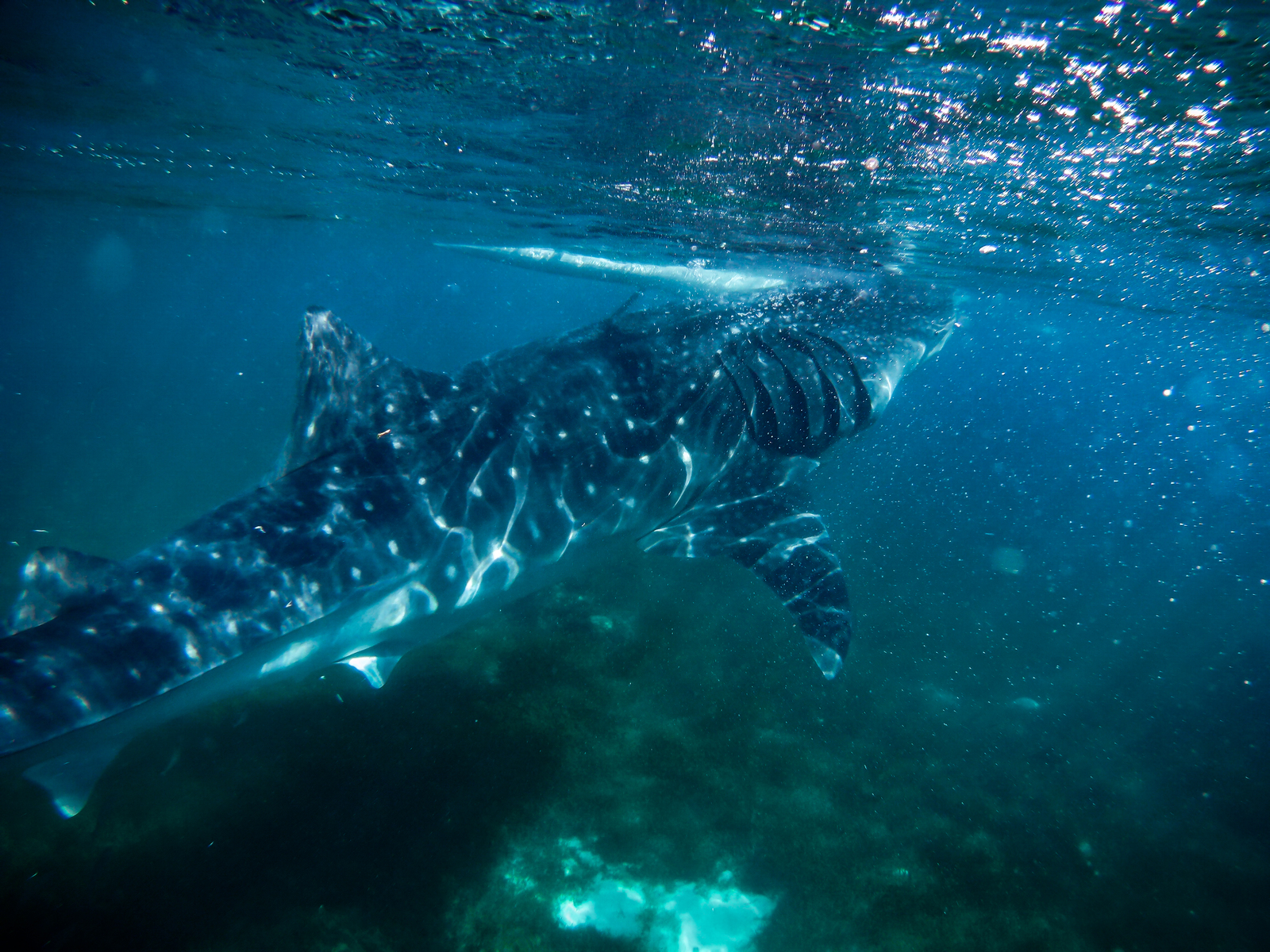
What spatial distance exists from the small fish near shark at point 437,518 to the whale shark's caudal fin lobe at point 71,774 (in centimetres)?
1

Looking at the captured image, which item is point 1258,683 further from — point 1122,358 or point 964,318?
point 1122,358

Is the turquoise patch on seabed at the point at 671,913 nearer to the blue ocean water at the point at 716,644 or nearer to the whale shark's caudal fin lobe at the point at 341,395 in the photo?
the blue ocean water at the point at 716,644

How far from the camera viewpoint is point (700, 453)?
288 inches

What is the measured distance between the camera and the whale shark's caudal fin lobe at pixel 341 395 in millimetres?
5340

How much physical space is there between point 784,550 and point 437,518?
Answer: 403 centimetres

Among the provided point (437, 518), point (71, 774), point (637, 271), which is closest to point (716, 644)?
point (437, 518)

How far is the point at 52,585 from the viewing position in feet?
12.6

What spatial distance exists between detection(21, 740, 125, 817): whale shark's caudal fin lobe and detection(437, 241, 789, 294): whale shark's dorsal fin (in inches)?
734

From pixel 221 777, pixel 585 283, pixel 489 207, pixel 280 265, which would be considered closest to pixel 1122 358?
pixel 585 283

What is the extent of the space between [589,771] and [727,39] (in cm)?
831

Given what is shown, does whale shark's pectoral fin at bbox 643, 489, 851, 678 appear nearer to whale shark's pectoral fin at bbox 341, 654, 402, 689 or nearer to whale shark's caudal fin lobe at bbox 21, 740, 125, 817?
whale shark's pectoral fin at bbox 341, 654, 402, 689

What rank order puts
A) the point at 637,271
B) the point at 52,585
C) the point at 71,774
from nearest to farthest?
the point at 71,774 → the point at 52,585 → the point at 637,271

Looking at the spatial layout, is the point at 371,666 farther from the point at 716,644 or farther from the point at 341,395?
the point at 716,644

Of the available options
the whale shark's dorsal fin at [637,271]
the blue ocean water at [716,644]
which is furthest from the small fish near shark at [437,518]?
the whale shark's dorsal fin at [637,271]
